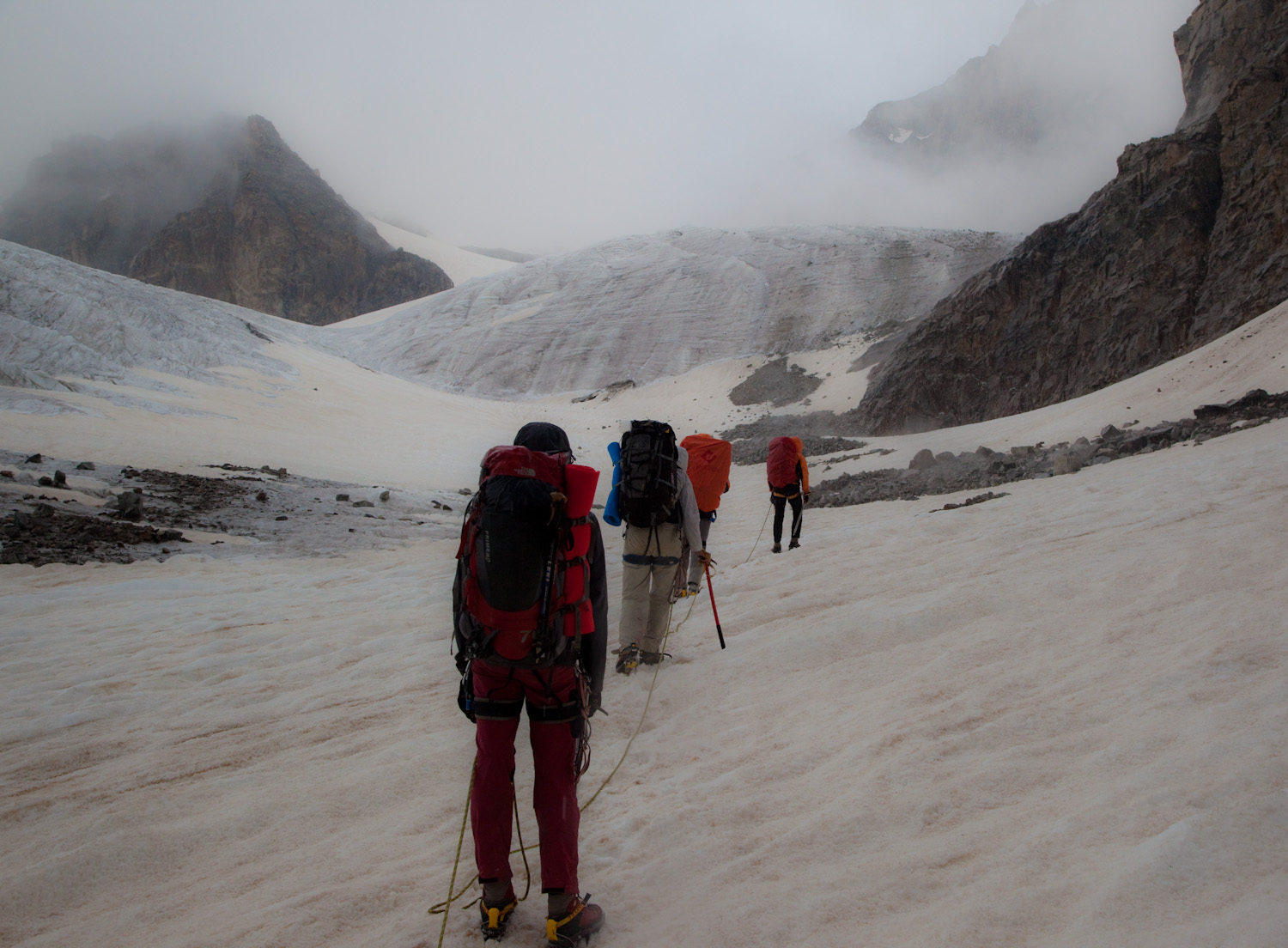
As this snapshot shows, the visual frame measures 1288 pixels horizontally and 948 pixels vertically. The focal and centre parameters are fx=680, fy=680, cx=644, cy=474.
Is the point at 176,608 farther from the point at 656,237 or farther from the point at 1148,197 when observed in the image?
the point at 656,237

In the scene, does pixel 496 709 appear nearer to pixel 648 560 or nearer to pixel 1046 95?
pixel 648 560

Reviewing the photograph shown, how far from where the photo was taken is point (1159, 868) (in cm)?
215

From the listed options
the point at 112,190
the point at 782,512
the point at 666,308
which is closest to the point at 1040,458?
the point at 782,512

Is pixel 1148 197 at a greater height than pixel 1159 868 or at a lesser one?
greater

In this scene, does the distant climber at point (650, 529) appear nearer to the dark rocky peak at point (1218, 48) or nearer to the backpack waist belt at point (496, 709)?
the backpack waist belt at point (496, 709)

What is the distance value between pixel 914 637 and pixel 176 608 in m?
6.58

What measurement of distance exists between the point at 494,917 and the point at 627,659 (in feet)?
8.80

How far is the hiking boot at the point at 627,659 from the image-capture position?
16.5ft

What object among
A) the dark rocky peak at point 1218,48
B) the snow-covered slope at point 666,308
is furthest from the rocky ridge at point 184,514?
the snow-covered slope at point 666,308

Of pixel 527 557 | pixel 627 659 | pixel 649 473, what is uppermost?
pixel 649 473

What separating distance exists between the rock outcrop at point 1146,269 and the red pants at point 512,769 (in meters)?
20.6

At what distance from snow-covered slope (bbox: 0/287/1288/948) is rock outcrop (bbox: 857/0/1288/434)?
573 inches

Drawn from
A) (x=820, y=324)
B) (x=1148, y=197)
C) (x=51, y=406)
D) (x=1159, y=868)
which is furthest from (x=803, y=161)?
(x=1159, y=868)

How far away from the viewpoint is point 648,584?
521 cm
